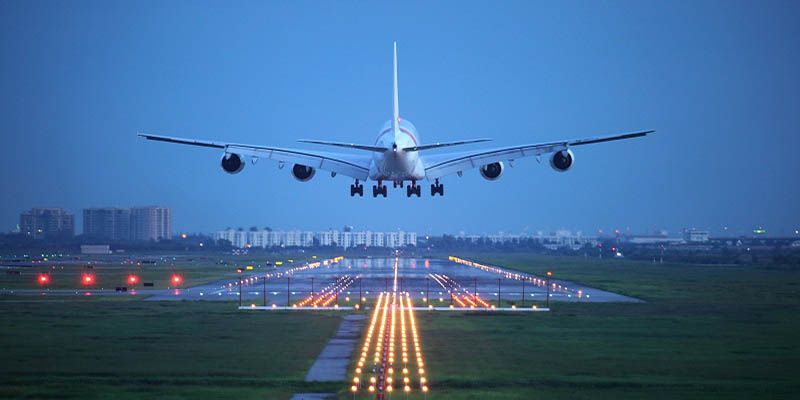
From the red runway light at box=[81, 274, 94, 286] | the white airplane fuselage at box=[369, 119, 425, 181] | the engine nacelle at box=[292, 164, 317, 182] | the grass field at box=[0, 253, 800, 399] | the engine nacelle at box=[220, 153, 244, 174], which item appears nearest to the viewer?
the grass field at box=[0, 253, 800, 399]

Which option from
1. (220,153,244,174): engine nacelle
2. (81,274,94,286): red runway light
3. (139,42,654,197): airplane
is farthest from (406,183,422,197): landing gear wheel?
(81,274,94,286): red runway light

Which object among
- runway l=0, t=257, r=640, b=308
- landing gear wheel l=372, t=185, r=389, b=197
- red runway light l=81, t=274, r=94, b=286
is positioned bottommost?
runway l=0, t=257, r=640, b=308

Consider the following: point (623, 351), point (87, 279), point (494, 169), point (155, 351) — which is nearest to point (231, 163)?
point (155, 351)

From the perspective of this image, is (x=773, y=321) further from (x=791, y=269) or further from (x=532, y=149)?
(x=791, y=269)

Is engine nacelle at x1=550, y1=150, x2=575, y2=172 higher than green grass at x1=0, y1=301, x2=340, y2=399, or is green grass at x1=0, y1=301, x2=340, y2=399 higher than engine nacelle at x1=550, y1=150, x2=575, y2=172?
engine nacelle at x1=550, y1=150, x2=575, y2=172

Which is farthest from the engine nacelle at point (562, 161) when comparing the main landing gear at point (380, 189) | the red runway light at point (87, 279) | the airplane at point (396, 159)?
the red runway light at point (87, 279)

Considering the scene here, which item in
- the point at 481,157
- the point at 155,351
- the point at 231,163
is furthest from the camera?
the point at 481,157

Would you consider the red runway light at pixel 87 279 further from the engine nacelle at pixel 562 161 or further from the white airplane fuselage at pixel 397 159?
the engine nacelle at pixel 562 161

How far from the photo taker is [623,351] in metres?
45.4

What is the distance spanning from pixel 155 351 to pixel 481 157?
2753 cm

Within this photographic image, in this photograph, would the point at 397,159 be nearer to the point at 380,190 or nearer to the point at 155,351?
the point at 380,190

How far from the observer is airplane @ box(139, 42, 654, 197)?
58.7 metres

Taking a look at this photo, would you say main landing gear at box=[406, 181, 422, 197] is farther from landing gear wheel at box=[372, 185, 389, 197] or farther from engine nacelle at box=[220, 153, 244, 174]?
engine nacelle at box=[220, 153, 244, 174]

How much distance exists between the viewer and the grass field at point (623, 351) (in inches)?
1395
